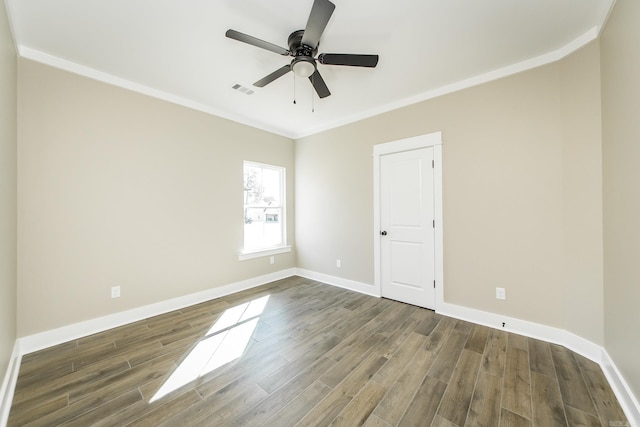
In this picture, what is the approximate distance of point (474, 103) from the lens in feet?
8.98

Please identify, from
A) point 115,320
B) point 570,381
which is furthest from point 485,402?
point 115,320

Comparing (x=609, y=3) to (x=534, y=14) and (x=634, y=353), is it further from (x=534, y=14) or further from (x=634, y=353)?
(x=634, y=353)

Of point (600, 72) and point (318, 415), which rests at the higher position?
point (600, 72)

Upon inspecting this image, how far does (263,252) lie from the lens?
419 centimetres

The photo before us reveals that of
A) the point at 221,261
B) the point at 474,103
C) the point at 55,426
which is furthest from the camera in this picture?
the point at 221,261

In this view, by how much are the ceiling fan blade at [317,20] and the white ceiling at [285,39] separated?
0.22 metres

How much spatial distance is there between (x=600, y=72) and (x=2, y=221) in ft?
15.4

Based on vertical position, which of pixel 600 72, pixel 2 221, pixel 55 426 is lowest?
pixel 55 426

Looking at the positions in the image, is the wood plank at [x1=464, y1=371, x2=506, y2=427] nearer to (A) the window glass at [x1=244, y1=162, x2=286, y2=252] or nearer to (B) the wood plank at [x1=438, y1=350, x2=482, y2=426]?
(B) the wood plank at [x1=438, y1=350, x2=482, y2=426]

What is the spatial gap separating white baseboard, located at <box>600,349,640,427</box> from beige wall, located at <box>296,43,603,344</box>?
214 millimetres

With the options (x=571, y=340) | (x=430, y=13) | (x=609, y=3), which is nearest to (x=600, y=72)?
(x=609, y=3)

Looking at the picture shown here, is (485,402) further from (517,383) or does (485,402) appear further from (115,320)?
(115,320)

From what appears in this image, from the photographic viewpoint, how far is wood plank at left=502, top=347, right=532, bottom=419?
1.56m

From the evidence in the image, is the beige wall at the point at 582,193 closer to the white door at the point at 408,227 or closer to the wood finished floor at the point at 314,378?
the wood finished floor at the point at 314,378
